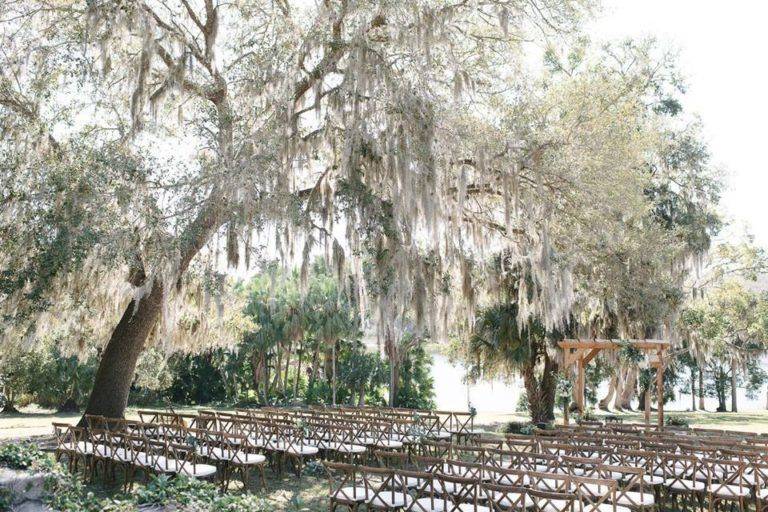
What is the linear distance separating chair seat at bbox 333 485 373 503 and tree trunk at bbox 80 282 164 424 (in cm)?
696

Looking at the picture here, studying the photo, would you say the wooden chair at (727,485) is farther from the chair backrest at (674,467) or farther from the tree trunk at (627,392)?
the tree trunk at (627,392)

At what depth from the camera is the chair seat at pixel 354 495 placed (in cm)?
793

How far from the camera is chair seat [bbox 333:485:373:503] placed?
312 inches

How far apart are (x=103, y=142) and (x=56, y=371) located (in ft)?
52.5

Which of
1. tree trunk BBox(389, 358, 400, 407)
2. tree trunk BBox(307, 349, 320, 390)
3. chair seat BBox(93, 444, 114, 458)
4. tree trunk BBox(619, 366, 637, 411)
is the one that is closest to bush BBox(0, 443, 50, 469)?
chair seat BBox(93, 444, 114, 458)

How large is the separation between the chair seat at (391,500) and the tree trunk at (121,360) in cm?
740

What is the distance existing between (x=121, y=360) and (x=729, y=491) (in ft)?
33.9

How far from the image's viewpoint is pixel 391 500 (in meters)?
7.79

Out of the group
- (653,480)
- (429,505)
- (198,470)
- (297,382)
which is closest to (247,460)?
(198,470)

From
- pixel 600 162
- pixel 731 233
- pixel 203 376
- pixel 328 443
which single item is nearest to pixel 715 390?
pixel 731 233

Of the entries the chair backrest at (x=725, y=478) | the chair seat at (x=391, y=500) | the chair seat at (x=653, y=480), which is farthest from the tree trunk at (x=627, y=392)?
the chair seat at (x=391, y=500)

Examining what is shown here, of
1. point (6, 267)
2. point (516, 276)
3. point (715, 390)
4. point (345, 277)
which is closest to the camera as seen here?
point (6, 267)

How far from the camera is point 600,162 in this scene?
556 inches

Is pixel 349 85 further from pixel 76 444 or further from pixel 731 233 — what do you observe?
pixel 731 233
